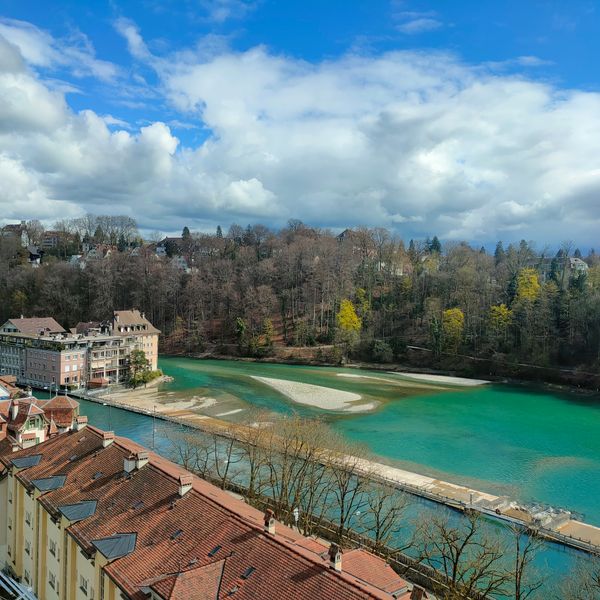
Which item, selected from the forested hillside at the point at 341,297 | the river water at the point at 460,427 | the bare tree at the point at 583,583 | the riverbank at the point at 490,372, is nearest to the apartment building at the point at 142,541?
the bare tree at the point at 583,583

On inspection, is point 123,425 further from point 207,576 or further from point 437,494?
point 207,576

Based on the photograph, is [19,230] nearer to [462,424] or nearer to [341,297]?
[341,297]

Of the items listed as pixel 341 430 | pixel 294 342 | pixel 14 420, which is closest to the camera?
pixel 14 420

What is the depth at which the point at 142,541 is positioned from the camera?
558 inches

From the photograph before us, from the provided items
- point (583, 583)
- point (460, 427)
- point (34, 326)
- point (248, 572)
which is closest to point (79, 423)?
point (248, 572)

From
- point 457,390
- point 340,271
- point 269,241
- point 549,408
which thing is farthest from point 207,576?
point 269,241

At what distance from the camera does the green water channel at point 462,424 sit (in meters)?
34.5

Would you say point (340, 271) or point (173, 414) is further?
point (340, 271)

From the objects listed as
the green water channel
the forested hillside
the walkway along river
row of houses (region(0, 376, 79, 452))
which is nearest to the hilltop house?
the forested hillside

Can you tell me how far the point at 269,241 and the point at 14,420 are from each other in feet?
335

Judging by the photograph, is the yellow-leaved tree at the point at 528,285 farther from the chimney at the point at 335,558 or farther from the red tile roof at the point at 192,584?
the red tile roof at the point at 192,584

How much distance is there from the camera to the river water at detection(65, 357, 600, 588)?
34.0 metres

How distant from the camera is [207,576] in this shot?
475 inches

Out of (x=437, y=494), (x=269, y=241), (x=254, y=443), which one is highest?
(x=269, y=241)
